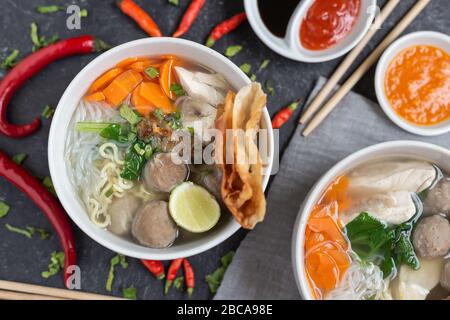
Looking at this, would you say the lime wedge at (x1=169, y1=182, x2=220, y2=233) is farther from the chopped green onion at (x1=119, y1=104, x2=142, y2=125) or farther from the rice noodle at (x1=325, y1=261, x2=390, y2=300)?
the rice noodle at (x1=325, y1=261, x2=390, y2=300)

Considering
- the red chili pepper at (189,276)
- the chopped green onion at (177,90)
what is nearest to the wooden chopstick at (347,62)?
the chopped green onion at (177,90)

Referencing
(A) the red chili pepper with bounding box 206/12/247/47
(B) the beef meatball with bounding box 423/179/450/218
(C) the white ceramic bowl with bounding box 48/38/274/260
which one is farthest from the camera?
(A) the red chili pepper with bounding box 206/12/247/47

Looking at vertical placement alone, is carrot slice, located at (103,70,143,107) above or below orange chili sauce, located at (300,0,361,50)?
below

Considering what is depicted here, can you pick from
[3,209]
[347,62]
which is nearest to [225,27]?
[347,62]

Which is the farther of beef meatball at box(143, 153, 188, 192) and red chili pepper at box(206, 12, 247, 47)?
red chili pepper at box(206, 12, 247, 47)

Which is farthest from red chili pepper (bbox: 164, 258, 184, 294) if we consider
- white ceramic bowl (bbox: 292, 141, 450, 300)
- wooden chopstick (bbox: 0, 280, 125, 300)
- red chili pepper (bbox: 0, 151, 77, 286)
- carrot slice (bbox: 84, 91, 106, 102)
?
carrot slice (bbox: 84, 91, 106, 102)

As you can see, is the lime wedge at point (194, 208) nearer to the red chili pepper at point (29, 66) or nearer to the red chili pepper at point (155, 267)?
the red chili pepper at point (155, 267)

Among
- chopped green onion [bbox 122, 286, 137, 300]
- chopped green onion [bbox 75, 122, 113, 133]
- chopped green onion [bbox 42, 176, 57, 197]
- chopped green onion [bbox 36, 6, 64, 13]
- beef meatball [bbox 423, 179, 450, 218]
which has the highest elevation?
chopped green onion [bbox 36, 6, 64, 13]

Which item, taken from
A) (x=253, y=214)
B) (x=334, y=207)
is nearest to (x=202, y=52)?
(x=253, y=214)
